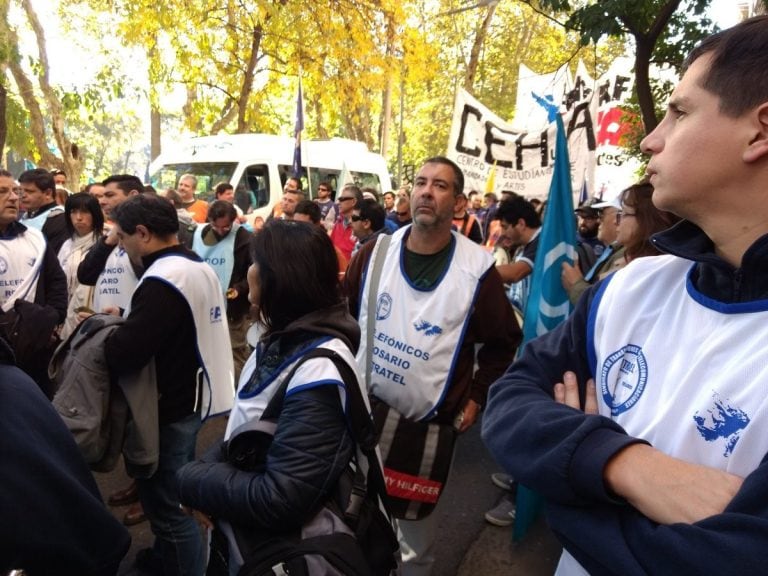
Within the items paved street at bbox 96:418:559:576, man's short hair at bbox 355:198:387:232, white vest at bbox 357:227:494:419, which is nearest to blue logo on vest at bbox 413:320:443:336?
white vest at bbox 357:227:494:419

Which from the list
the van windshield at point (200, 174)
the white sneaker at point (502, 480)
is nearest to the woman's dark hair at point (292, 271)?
the white sneaker at point (502, 480)

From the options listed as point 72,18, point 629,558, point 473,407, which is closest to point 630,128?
point 473,407

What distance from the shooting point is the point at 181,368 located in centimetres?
259

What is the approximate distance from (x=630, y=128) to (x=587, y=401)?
279 inches

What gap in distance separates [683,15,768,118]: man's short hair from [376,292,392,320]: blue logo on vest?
1690 millimetres

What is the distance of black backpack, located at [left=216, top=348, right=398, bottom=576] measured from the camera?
1.40 m

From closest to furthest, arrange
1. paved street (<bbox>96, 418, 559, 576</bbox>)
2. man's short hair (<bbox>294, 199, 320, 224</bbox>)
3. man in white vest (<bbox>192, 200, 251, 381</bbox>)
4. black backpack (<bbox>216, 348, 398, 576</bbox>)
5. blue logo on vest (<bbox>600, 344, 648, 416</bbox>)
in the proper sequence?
blue logo on vest (<bbox>600, 344, 648, 416</bbox>) < black backpack (<bbox>216, 348, 398, 576</bbox>) < paved street (<bbox>96, 418, 559, 576</bbox>) < man in white vest (<bbox>192, 200, 251, 381</bbox>) < man's short hair (<bbox>294, 199, 320, 224</bbox>)

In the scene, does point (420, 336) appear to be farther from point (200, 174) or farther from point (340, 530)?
point (200, 174)

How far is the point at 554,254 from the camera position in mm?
3219

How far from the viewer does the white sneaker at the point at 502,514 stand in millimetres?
3488

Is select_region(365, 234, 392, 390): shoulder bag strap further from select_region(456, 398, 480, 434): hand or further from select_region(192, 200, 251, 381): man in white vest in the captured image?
select_region(192, 200, 251, 381): man in white vest

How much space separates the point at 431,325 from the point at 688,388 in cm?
155

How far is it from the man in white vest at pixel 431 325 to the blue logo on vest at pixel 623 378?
1.35 meters

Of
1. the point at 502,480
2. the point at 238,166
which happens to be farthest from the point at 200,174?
the point at 502,480
